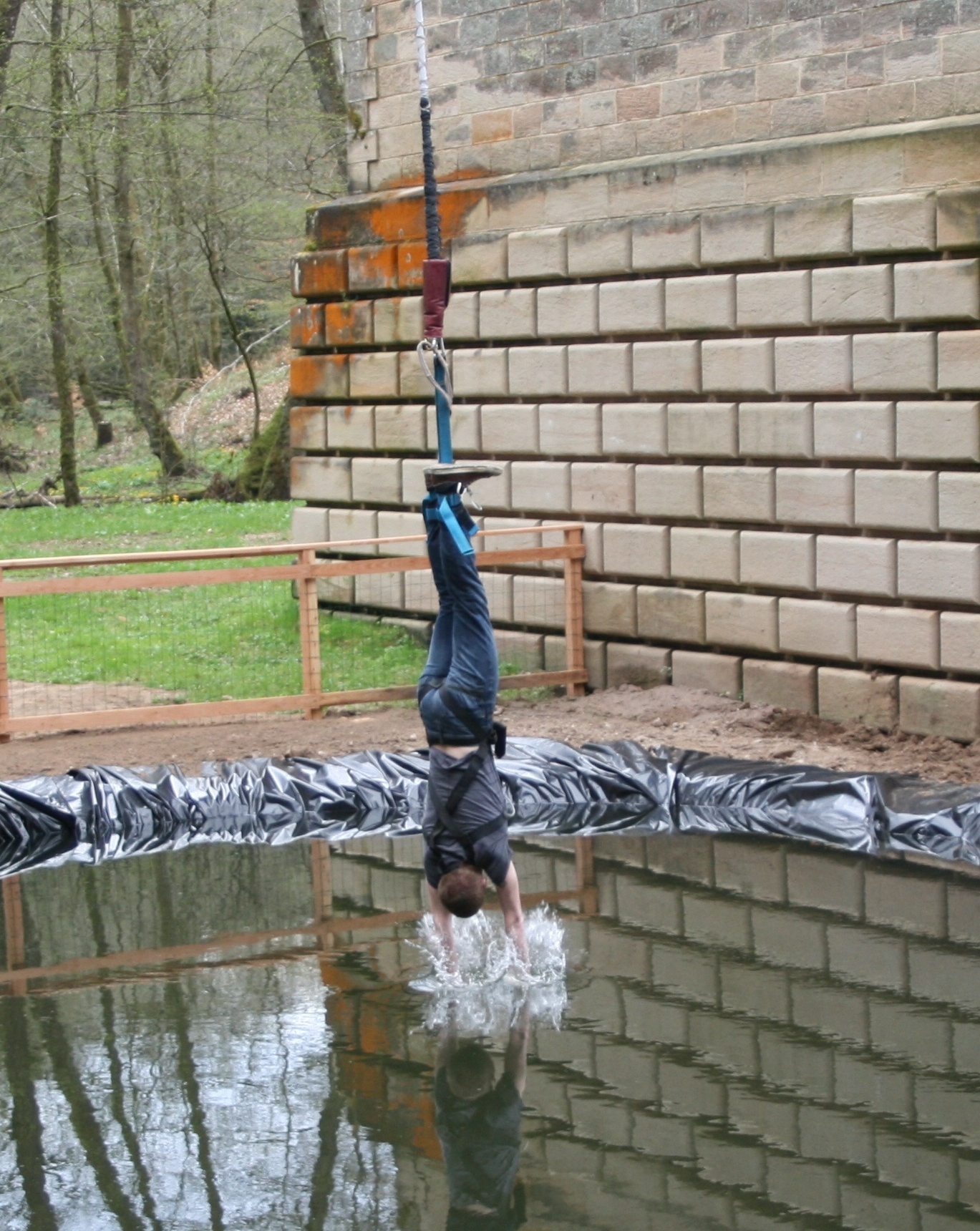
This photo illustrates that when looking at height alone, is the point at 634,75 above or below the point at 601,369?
above

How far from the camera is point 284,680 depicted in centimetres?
1311

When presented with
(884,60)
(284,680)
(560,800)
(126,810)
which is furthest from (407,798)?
(884,60)

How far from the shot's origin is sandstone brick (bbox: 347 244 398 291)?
13.8m

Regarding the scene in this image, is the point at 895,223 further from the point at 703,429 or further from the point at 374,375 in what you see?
the point at 374,375

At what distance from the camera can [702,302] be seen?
11.4 meters

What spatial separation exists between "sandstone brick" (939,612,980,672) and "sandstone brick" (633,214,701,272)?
3.22 meters

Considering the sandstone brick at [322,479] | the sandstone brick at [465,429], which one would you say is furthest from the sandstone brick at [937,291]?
the sandstone brick at [322,479]

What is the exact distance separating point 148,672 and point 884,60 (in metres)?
7.58

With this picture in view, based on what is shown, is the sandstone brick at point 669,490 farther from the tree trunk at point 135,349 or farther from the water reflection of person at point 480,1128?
the tree trunk at point 135,349

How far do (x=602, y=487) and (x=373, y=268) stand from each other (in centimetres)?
328

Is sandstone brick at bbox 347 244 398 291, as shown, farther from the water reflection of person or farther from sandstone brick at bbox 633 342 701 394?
the water reflection of person

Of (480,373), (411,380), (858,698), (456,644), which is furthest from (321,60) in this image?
(456,644)

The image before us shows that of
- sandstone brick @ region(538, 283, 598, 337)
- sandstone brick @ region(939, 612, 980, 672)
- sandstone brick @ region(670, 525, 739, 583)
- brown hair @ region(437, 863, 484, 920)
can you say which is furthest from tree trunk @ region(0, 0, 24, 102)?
brown hair @ region(437, 863, 484, 920)

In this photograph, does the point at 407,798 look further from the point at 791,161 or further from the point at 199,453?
the point at 199,453
